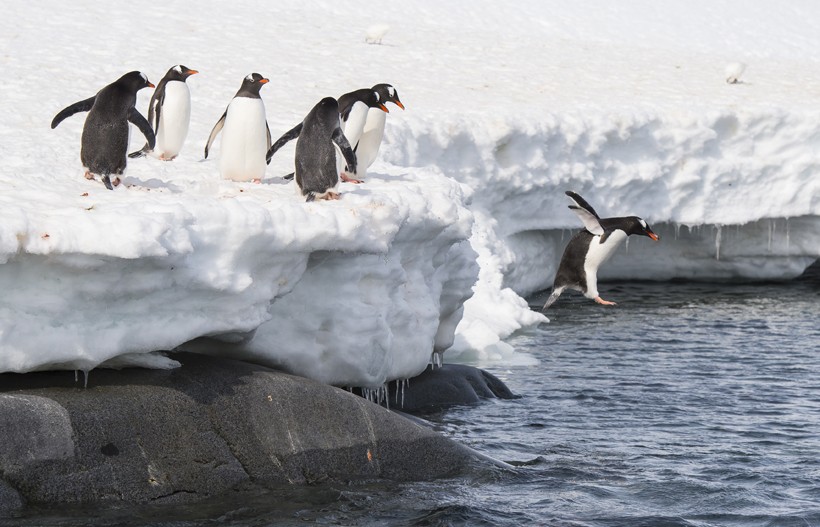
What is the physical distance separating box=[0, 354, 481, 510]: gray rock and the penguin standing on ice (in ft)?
4.88

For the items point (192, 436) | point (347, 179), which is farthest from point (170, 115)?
point (192, 436)

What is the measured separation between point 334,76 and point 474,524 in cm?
1194

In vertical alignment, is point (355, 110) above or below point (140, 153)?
above

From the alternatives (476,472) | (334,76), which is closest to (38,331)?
(476,472)

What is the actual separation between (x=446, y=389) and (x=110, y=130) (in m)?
3.31

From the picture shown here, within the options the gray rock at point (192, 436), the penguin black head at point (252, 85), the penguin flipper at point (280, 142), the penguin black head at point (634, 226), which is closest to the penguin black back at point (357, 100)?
the penguin flipper at point (280, 142)

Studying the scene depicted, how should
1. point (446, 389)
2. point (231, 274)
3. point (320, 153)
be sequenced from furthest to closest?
point (446, 389), point (320, 153), point (231, 274)

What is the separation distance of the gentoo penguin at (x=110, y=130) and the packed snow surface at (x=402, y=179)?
208mm

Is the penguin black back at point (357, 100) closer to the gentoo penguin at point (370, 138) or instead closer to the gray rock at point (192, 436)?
the gentoo penguin at point (370, 138)

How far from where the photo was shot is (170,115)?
10406 mm

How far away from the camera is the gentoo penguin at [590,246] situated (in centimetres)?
1207

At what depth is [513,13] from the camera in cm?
2714

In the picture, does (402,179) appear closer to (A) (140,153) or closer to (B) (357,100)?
(B) (357,100)

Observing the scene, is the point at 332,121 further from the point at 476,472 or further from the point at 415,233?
the point at 476,472
